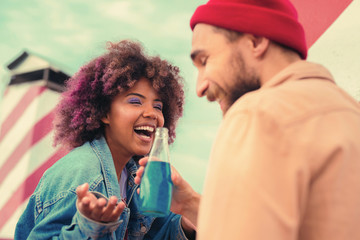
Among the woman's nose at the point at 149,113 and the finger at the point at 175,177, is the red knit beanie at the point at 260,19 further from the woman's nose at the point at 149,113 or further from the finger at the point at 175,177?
the woman's nose at the point at 149,113

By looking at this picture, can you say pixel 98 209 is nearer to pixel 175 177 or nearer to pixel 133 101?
pixel 175 177

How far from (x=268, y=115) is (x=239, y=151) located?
0.33 feet

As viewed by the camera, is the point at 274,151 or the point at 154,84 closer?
the point at 274,151

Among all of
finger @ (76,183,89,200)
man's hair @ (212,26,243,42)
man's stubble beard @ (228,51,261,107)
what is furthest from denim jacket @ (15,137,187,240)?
man's hair @ (212,26,243,42)

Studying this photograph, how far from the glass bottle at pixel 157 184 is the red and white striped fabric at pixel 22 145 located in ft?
5.37

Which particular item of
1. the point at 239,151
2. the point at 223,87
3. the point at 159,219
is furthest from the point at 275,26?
the point at 159,219

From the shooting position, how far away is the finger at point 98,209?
4.14 ft

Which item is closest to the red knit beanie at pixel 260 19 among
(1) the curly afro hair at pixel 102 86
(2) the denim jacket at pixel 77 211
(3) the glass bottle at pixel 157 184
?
(3) the glass bottle at pixel 157 184

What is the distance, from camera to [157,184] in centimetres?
137

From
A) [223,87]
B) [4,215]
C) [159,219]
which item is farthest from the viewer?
[4,215]

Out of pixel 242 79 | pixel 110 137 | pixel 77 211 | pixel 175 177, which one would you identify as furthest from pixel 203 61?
pixel 110 137

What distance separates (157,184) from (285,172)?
77 centimetres

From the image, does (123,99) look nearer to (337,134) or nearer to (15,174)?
(15,174)

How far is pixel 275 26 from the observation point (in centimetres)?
118
